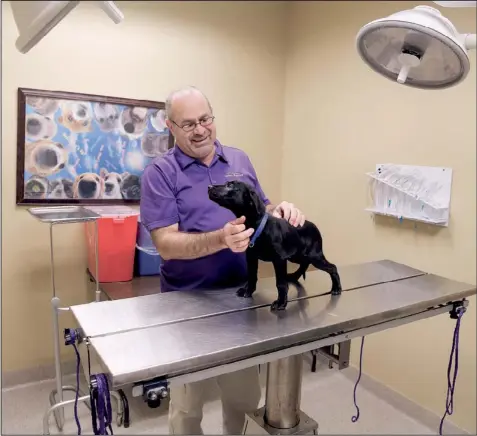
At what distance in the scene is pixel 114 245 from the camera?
240 cm

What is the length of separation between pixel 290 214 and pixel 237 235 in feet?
0.79

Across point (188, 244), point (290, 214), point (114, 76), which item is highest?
point (114, 76)

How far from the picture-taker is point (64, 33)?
2375 millimetres

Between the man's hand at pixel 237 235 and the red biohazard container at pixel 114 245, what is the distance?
136cm

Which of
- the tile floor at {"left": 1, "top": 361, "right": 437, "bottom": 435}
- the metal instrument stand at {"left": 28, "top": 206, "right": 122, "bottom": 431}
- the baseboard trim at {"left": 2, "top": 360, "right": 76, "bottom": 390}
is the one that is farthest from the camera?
the baseboard trim at {"left": 2, "top": 360, "right": 76, "bottom": 390}

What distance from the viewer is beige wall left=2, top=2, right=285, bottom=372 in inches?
93.4

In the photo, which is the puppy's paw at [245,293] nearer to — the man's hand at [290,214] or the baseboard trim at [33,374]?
the man's hand at [290,214]

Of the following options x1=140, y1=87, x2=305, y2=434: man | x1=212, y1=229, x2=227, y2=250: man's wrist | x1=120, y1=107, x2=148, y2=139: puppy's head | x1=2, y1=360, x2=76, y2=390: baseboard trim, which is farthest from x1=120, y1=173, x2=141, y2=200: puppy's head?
x1=212, y1=229, x2=227, y2=250: man's wrist

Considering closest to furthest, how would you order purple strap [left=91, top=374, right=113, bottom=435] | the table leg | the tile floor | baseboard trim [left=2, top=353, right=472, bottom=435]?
purple strap [left=91, top=374, right=113, bottom=435], the table leg, the tile floor, baseboard trim [left=2, top=353, right=472, bottom=435]

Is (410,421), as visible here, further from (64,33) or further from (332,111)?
(64,33)

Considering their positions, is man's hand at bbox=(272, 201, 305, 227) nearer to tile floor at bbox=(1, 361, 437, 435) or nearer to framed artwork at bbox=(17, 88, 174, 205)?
tile floor at bbox=(1, 361, 437, 435)

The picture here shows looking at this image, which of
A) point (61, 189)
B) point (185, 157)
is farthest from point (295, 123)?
point (185, 157)

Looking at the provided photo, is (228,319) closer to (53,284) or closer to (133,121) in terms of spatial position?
(53,284)

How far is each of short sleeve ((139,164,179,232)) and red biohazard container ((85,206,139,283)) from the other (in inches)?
39.1
